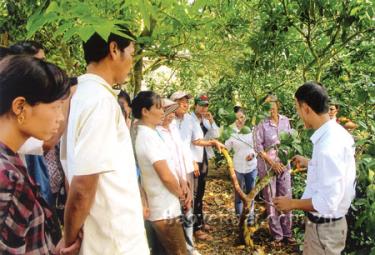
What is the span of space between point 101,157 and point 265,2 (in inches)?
107

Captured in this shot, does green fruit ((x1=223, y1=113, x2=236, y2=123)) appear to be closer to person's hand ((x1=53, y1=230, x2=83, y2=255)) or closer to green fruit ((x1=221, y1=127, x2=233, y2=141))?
green fruit ((x1=221, y1=127, x2=233, y2=141))

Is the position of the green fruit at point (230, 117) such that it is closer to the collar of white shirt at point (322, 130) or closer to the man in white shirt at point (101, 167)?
the collar of white shirt at point (322, 130)

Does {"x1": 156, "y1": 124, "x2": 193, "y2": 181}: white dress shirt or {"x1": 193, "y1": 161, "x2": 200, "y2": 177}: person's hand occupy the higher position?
{"x1": 156, "y1": 124, "x2": 193, "y2": 181}: white dress shirt

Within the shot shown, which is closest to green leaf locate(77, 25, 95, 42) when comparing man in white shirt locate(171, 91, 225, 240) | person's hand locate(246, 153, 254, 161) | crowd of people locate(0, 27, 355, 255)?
crowd of people locate(0, 27, 355, 255)

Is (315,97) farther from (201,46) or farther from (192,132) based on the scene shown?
(192,132)

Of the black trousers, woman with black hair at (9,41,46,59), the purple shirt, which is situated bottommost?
the black trousers

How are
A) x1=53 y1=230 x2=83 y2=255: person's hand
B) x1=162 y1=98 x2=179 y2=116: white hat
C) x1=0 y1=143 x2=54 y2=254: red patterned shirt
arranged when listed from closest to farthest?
x1=0 y1=143 x2=54 y2=254: red patterned shirt → x1=53 y1=230 x2=83 y2=255: person's hand → x1=162 y1=98 x2=179 y2=116: white hat

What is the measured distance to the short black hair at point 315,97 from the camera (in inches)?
98.7

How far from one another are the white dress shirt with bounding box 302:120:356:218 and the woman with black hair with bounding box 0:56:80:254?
1.62 m

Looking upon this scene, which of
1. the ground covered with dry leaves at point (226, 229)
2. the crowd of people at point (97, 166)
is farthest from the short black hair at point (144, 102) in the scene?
the ground covered with dry leaves at point (226, 229)

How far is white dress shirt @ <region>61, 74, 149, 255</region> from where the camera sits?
1526 mm

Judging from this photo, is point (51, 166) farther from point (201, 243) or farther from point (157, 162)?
point (201, 243)

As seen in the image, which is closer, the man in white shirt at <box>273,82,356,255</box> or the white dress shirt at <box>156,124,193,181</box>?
the man in white shirt at <box>273,82,356,255</box>

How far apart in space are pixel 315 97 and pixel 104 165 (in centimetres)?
152
